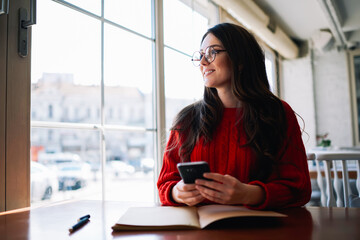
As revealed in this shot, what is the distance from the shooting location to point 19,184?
4.44 ft

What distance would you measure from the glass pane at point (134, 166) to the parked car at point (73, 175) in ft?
0.77

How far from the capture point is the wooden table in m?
0.76

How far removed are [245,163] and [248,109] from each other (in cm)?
23

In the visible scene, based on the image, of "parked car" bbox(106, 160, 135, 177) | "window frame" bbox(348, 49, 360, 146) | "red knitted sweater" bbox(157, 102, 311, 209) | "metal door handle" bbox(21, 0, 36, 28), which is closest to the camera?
"red knitted sweater" bbox(157, 102, 311, 209)

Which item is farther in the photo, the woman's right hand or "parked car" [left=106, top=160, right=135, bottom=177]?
"parked car" [left=106, top=160, right=135, bottom=177]

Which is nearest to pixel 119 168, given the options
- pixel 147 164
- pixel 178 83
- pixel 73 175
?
pixel 147 164

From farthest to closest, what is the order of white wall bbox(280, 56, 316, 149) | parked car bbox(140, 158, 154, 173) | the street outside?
white wall bbox(280, 56, 316, 149) → parked car bbox(140, 158, 154, 173) → the street outside

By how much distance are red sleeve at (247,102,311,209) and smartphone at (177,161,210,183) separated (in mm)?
241

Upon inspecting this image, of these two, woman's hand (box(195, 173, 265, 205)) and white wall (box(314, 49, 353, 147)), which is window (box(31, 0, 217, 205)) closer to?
woman's hand (box(195, 173, 265, 205))

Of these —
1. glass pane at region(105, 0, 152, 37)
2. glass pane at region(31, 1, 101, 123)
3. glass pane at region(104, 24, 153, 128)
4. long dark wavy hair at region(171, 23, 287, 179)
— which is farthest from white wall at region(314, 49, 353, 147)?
long dark wavy hair at region(171, 23, 287, 179)

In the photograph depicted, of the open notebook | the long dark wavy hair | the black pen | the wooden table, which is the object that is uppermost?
the long dark wavy hair

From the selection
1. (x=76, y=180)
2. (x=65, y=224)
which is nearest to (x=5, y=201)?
(x=65, y=224)

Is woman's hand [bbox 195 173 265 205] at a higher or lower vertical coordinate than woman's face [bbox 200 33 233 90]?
lower

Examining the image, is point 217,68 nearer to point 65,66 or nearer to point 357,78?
point 65,66
